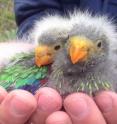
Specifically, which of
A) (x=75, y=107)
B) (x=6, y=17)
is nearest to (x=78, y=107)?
(x=75, y=107)

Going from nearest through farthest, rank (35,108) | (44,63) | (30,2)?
(35,108) → (44,63) → (30,2)

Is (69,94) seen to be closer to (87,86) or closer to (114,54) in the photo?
(87,86)

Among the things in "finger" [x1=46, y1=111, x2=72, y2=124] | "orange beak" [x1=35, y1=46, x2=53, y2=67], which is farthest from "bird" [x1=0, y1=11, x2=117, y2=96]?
"finger" [x1=46, y1=111, x2=72, y2=124]

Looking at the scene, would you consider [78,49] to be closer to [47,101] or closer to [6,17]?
[47,101]

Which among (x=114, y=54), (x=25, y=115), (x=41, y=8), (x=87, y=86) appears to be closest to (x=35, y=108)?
(x=25, y=115)

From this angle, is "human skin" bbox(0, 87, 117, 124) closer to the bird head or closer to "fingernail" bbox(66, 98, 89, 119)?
"fingernail" bbox(66, 98, 89, 119)
